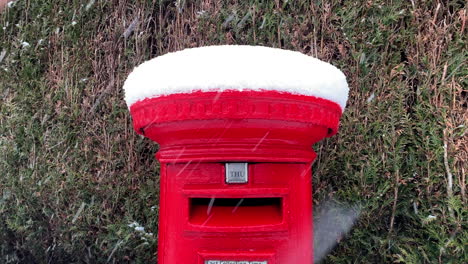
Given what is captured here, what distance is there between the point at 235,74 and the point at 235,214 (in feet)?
1.77

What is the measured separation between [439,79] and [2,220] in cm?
336

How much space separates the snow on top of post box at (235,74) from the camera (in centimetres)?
139

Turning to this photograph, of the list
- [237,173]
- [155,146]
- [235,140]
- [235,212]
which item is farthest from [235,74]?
[155,146]

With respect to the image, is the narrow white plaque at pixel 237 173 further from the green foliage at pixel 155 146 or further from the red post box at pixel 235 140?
the green foliage at pixel 155 146

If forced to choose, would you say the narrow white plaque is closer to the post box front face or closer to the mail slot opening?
the post box front face

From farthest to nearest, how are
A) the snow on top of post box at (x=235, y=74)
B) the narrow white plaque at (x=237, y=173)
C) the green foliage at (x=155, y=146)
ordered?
the green foliage at (x=155, y=146), the narrow white plaque at (x=237, y=173), the snow on top of post box at (x=235, y=74)

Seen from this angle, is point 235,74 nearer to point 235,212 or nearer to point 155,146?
point 235,212

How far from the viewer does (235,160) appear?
4.91ft

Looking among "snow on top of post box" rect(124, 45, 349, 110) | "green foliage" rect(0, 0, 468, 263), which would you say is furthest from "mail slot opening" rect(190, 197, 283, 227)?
"green foliage" rect(0, 0, 468, 263)

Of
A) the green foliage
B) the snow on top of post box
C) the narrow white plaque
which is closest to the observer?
the snow on top of post box

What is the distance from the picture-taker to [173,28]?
9.91 ft

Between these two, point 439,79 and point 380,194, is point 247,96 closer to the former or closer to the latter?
point 380,194

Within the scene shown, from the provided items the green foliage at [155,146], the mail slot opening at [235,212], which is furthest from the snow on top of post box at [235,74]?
the green foliage at [155,146]

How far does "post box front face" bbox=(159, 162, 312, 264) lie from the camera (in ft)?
4.93
